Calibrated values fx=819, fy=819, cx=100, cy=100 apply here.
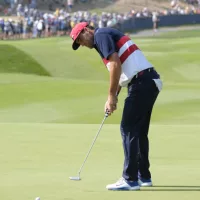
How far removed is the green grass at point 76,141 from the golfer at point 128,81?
0.42m

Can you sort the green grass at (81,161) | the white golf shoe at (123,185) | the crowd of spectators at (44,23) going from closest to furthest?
the green grass at (81,161), the white golf shoe at (123,185), the crowd of spectators at (44,23)

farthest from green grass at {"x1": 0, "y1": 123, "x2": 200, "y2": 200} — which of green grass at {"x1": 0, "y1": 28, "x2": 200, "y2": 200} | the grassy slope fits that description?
the grassy slope

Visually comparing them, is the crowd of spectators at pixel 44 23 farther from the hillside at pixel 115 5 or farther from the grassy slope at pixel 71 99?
the grassy slope at pixel 71 99

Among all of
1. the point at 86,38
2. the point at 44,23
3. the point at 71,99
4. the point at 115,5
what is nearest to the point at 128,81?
the point at 86,38

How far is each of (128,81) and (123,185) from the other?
1.19 metres

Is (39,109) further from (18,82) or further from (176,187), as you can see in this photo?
(176,187)

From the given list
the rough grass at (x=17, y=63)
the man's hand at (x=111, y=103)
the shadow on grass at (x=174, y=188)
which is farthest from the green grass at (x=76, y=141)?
the rough grass at (x=17, y=63)

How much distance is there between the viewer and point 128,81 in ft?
30.7

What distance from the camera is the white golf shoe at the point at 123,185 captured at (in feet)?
30.5

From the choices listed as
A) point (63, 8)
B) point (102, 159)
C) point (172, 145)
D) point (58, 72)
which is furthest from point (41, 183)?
point (63, 8)

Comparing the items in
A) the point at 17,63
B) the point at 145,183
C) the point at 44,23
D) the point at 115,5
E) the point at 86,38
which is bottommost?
the point at 115,5

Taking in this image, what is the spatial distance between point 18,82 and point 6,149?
13.1 metres

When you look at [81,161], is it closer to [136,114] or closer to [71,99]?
[136,114]

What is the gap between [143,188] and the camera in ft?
31.3
